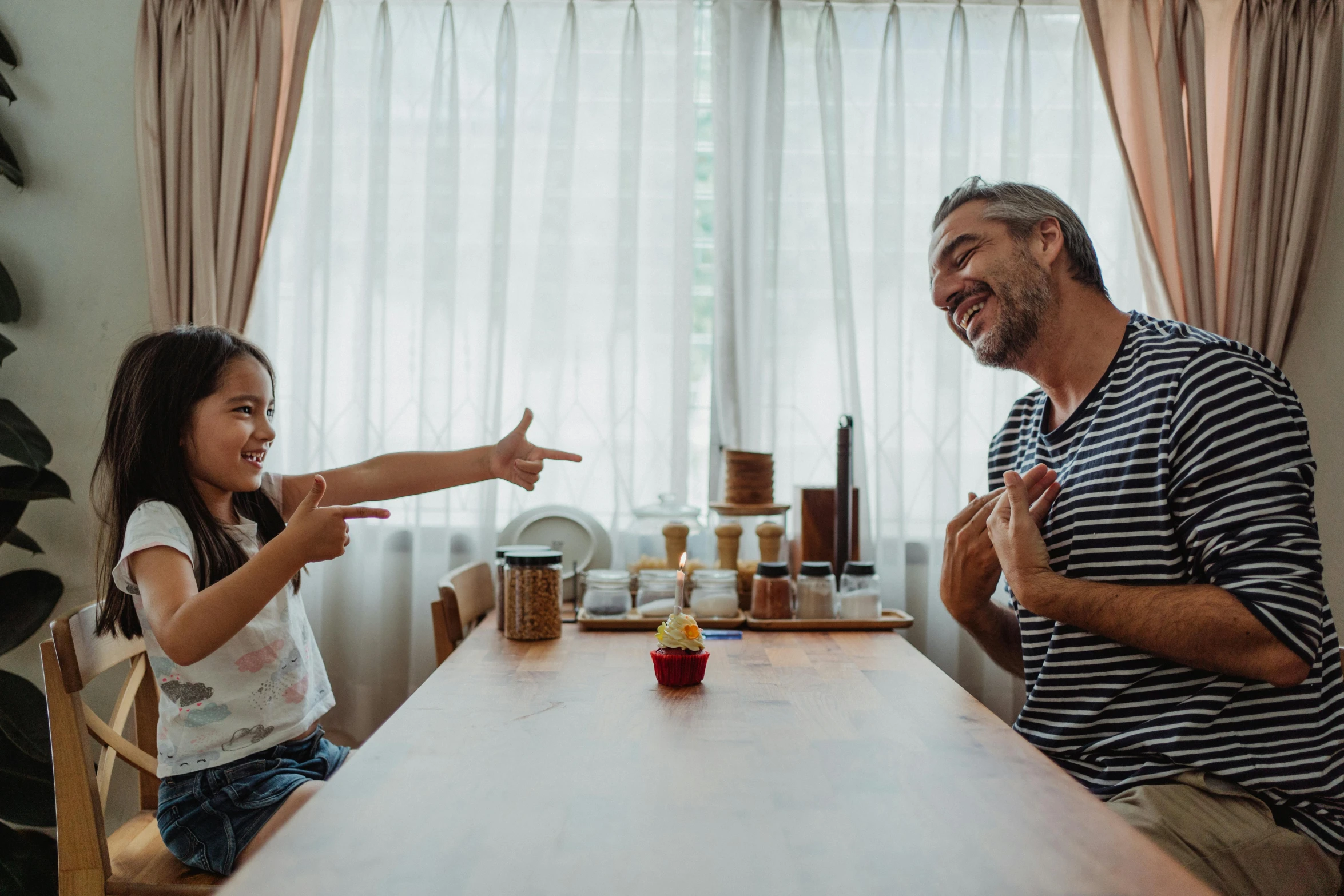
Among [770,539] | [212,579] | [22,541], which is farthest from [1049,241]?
[22,541]

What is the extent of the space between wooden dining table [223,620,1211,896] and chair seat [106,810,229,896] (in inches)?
18.0

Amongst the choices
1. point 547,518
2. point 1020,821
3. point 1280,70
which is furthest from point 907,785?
point 1280,70

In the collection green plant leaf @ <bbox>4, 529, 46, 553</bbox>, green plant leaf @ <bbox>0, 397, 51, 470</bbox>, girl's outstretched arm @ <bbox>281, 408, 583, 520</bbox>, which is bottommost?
green plant leaf @ <bbox>4, 529, 46, 553</bbox>

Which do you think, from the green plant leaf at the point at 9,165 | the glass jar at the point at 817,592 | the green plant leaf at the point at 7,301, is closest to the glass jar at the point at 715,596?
the glass jar at the point at 817,592

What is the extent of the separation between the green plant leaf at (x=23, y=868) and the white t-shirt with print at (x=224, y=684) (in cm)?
109

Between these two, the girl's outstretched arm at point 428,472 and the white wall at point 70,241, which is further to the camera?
the white wall at point 70,241

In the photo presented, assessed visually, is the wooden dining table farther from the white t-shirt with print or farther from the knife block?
the knife block

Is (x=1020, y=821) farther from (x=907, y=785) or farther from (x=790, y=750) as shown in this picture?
(x=790, y=750)

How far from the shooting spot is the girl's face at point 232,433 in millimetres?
1533

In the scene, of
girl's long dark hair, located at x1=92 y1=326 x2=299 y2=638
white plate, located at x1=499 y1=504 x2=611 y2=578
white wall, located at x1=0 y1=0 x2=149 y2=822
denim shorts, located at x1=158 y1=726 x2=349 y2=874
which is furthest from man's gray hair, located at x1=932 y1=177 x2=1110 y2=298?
white wall, located at x1=0 y1=0 x2=149 y2=822

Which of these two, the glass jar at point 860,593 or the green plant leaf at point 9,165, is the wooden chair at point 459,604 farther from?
the green plant leaf at point 9,165

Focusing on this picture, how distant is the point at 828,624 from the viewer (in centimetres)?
199

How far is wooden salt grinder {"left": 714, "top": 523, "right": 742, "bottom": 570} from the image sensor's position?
2.23 m

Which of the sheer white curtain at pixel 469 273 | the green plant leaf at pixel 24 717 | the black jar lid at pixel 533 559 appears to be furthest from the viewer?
the sheer white curtain at pixel 469 273
